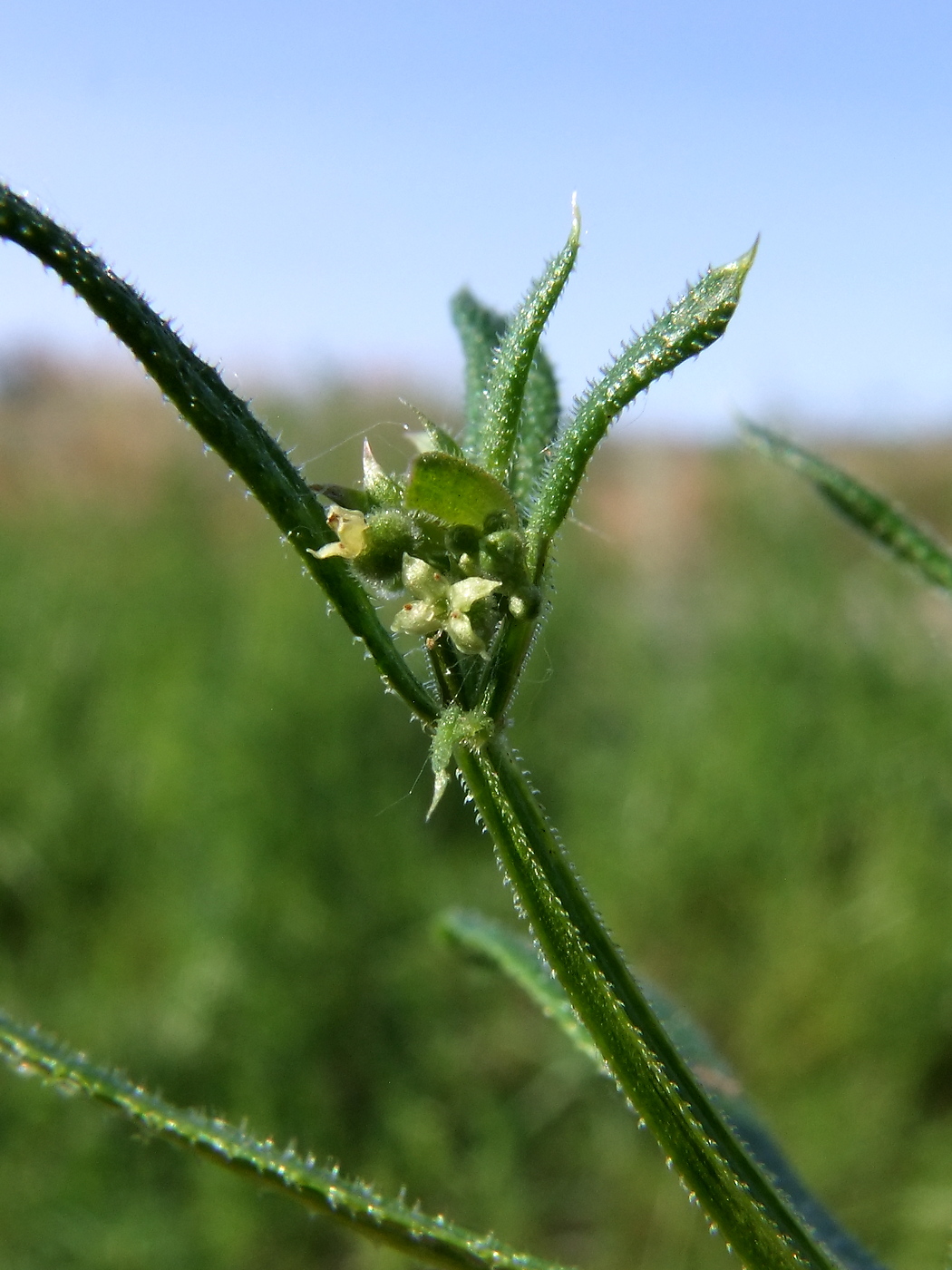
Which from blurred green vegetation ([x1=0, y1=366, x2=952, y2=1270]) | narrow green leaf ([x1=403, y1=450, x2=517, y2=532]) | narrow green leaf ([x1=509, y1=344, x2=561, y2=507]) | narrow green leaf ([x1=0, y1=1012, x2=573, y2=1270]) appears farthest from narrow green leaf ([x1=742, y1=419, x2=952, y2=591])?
blurred green vegetation ([x1=0, y1=366, x2=952, y2=1270])

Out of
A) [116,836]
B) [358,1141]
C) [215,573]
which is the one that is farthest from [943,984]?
[215,573]

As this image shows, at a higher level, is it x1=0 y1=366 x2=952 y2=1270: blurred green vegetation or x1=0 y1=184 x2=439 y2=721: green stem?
x1=0 y1=184 x2=439 y2=721: green stem

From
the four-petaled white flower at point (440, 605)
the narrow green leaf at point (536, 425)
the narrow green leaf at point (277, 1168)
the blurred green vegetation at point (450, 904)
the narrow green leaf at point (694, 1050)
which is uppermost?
the narrow green leaf at point (536, 425)

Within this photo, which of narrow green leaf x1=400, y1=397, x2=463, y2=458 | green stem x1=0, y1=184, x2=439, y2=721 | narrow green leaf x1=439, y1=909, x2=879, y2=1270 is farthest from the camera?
narrow green leaf x1=439, y1=909, x2=879, y2=1270

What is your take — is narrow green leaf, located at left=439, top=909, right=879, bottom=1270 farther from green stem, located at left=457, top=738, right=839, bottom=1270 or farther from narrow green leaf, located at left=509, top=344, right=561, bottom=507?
narrow green leaf, located at left=509, top=344, right=561, bottom=507

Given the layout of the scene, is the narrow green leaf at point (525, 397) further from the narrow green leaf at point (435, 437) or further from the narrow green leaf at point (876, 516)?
the narrow green leaf at point (876, 516)

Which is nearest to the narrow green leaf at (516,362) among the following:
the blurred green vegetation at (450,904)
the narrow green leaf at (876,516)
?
the narrow green leaf at (876,516)
